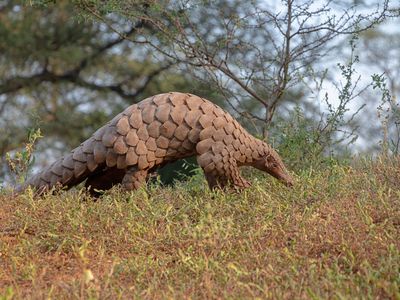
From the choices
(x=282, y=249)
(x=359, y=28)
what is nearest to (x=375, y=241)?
(x=282, y=249)

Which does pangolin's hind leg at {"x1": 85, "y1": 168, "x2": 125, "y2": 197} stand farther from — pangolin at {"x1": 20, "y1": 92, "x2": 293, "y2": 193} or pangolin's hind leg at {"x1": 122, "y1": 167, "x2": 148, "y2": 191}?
pangolin's hind leg at {"x1": 122, "y1": 167, "x2": 148, "y2": 191}

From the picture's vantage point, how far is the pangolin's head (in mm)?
4802

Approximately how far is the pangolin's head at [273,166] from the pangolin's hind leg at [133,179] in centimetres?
79

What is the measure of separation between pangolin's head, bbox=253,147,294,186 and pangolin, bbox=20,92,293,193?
0.15 m

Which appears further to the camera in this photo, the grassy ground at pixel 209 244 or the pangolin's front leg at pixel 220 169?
the pangolin's front leg at pixel 220 169

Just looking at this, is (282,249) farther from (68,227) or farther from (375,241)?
(68,227)

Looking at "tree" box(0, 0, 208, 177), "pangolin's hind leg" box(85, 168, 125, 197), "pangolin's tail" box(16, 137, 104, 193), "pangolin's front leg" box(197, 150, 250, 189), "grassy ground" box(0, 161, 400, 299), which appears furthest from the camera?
"tree" box(0, 0, 208, 177)

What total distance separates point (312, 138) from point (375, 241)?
3.62 m

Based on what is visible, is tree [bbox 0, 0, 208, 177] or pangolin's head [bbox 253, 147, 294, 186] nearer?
pangolin's head [bbox 253, 147, 294, 186]

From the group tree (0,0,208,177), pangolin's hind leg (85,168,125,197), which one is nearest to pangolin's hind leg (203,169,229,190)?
pangolin's hind leg (85,168,125,197)

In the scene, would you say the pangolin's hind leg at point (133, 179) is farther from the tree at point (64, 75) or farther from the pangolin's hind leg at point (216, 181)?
the tree at point (64, 75)

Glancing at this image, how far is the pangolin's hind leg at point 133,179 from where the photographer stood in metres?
4.48

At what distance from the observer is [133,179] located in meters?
4.48

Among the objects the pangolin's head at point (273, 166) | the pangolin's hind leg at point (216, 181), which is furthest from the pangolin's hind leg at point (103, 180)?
the pangolin's head at point (273, 166)
